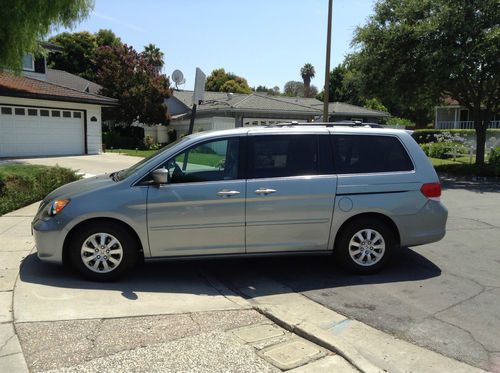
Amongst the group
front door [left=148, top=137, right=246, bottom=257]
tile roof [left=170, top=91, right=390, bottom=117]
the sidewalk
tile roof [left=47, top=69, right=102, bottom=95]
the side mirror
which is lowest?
the sidewalk

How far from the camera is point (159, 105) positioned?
3550cm

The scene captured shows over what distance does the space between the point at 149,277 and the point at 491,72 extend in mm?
→ 16281

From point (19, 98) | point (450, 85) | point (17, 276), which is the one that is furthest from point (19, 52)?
point (450, 85)

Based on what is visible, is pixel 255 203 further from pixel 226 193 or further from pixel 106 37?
pixel 106 37

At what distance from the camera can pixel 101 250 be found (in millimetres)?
5508

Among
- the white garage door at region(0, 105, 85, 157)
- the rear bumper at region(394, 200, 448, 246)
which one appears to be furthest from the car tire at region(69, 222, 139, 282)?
the white garage door at region(0, 105, 85, 157)

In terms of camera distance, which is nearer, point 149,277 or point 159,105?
point 149,277

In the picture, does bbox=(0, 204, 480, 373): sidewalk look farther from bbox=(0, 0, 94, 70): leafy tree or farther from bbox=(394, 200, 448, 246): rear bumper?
bbox=(0, 0, 94, 70): leafy tree

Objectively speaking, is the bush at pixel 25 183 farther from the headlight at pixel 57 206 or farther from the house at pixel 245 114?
the house at pixel 245 114

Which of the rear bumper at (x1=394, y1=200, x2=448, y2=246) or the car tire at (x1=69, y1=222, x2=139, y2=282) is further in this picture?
the rear bumper at (x1=394, y1=200, x2=448, y2=246)

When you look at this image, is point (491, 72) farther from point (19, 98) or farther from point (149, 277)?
point (19, 98)

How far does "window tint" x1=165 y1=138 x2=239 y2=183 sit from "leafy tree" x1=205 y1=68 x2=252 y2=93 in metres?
58.9

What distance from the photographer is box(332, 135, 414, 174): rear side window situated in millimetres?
5992

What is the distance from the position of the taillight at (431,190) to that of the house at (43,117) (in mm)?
18751
